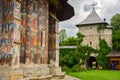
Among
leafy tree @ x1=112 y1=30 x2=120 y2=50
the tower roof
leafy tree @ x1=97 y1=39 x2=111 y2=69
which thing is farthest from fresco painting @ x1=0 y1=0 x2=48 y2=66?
the tower roof

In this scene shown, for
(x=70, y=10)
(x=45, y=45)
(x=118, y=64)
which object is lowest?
(x=118, y=64)

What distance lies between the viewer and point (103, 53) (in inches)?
1353

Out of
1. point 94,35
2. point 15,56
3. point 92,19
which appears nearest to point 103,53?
point 94,35

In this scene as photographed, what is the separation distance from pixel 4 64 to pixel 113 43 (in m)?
30.3

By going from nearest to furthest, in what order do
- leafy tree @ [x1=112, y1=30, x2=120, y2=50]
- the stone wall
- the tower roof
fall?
leafy tree @ [x1=112, y1=30, x2=120, y2=50] < the stone wall < the tower roof

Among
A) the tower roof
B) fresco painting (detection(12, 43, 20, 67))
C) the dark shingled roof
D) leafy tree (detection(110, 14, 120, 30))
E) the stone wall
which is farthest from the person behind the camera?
leafy tree (detection(110, 14, 120, 30))

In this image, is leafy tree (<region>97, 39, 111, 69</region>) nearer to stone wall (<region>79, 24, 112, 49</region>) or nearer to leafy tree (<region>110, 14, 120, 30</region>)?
stone wall (<region>79, 24, 112, 49</region>)

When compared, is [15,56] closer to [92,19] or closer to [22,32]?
[22,32]

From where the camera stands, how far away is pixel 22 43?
26.9ft

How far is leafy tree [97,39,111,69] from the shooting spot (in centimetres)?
3375

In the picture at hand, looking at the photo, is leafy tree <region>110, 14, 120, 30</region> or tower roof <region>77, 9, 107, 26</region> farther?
leafy tree <region>110, 14, 120, 30</region>

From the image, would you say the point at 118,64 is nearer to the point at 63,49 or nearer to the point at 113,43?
the point at 113,43

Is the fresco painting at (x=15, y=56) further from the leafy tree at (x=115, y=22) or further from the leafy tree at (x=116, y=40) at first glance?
the leafy tree at (x=115, y=22)

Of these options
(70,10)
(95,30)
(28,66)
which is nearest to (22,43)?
(28,66)
